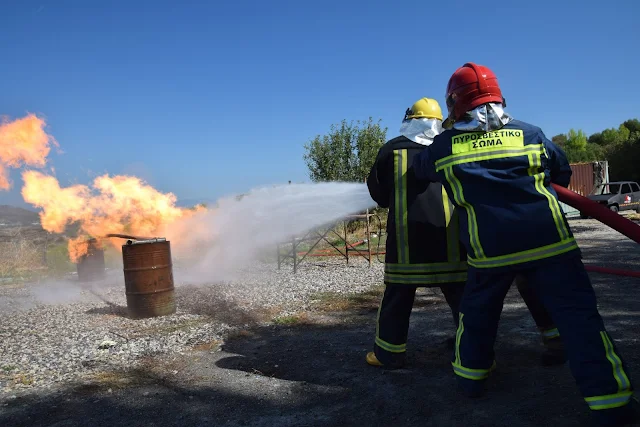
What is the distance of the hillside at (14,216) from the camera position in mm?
16891

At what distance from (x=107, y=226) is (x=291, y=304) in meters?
4.87

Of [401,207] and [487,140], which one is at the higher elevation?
[487,140]

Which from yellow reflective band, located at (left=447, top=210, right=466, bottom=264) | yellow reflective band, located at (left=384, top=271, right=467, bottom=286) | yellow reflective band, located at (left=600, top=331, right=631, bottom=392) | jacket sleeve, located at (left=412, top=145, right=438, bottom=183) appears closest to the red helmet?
jacket sleeve, located at (left=412, top=145, right=438, bottom=183)

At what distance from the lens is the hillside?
16891 millimetres

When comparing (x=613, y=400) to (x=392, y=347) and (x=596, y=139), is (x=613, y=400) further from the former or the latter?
(x=596, y=139)

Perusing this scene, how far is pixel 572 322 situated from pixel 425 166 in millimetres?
1260

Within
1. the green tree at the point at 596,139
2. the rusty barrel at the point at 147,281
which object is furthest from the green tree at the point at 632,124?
the rusty barrel at the point at 147,281

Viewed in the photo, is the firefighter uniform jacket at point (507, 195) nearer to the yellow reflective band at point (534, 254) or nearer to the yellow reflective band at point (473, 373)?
the yellow reflective band at point (534, 254)

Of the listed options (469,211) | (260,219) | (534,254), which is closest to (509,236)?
(534,254)

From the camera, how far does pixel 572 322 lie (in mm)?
2537

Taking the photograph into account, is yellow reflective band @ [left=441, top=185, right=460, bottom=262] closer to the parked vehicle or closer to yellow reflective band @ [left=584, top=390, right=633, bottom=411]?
yellow reflective band @ [left=584, top=390, right=633, bottom=411]

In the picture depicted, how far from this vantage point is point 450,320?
17.8 ft

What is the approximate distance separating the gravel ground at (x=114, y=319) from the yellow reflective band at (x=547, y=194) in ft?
13.1

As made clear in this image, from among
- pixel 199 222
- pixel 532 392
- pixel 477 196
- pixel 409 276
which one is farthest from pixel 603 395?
pixel 199 222
